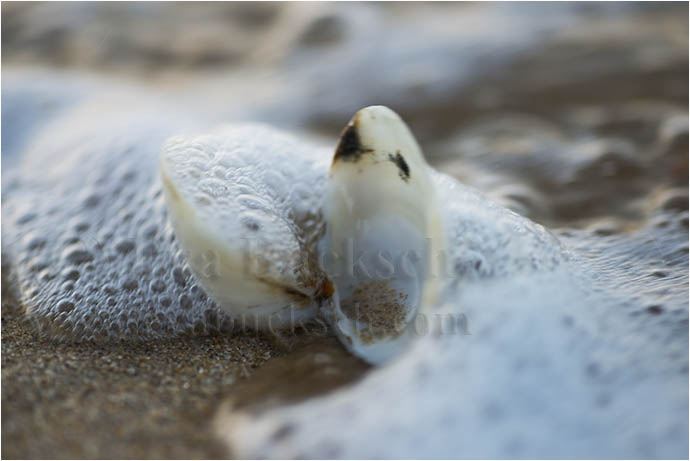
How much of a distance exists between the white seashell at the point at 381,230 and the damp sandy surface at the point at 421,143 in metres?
0.07

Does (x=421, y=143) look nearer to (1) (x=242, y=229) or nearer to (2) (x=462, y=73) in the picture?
(2) (x=462, y=73)

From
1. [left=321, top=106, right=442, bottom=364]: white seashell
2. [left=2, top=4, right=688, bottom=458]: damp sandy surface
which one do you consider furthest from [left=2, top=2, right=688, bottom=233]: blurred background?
[left=321, top=106, right=442, bottom=364]: white seashell

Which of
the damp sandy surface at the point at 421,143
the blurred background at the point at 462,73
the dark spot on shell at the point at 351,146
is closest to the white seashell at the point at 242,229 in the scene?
the damp sandy surface at the point at 421,143

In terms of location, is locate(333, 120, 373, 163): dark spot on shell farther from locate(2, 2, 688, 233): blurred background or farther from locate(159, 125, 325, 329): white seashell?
locate(2, 2, 688, 233): blurred background

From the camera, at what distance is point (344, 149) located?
3.11 ft

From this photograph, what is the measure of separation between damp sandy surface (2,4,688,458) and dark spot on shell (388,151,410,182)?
0.58 ft

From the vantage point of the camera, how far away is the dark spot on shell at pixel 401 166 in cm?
94

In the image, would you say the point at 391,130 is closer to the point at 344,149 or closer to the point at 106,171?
the point at 344,149

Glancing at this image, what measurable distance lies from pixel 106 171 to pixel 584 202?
46.4 inches

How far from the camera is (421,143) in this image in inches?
71.1

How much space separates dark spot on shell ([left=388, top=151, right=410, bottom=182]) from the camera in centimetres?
94

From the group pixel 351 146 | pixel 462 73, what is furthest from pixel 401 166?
pixel 462 73

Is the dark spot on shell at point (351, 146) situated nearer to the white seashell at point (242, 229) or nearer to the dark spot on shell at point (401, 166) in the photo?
the dark spot on shell at point (401, 166)

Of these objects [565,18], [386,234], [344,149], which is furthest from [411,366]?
[565,18]
